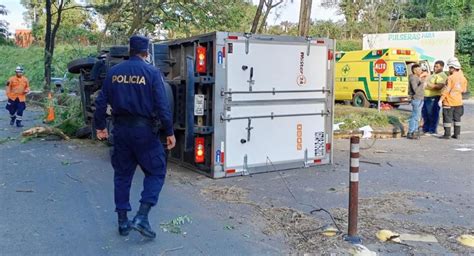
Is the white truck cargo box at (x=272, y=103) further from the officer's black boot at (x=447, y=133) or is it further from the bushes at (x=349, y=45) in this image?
the bushes at (x=349, y=45)

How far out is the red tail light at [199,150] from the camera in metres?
7.70

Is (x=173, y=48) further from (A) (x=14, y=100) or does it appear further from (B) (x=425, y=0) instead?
(B) (x=425, y=0)

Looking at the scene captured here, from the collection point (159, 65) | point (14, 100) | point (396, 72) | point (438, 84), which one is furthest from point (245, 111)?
point (396, 72)

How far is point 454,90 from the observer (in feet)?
40.0

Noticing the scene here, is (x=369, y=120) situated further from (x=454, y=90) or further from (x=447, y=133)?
(x=454, y=90)

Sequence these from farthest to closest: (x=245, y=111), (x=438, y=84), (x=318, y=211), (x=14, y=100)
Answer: (x=14, y=100) → (x=438, y=84) → (x=245, y=111) → (x=318, y=211)

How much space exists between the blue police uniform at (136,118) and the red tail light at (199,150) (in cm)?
281

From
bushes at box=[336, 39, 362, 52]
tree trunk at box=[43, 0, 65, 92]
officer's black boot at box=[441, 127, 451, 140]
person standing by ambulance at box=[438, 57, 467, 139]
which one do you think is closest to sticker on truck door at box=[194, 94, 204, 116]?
person standing by ambulance at box=[438, 57, 467, 139]

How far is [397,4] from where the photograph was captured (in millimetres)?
39844

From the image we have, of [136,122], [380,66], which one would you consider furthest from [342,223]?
[380,66]

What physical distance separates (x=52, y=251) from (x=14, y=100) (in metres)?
10.9

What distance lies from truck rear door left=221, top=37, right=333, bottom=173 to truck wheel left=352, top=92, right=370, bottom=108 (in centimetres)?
1200

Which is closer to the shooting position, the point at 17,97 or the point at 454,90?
the point at 454,90

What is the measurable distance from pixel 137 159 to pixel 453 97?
9.65 m
